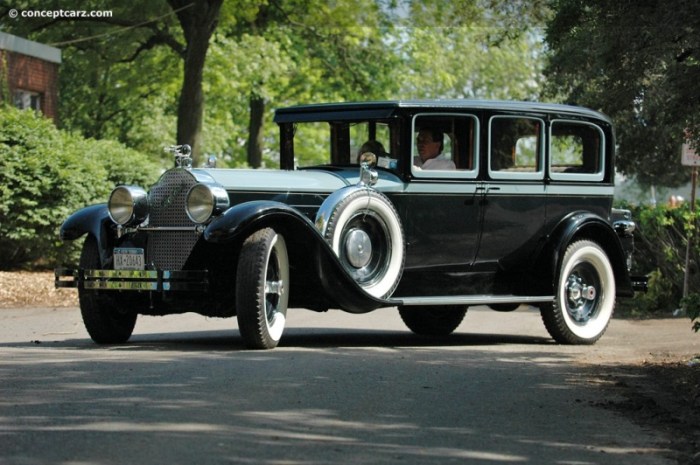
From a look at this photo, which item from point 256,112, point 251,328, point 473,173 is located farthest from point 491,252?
point 256,112

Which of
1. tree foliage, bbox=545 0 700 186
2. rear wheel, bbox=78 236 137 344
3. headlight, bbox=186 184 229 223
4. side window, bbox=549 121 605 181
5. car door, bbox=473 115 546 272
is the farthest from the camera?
side window, bbox=549 121 605 181

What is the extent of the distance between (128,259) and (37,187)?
997 centimetres

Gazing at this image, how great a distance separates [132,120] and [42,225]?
27.8 metres

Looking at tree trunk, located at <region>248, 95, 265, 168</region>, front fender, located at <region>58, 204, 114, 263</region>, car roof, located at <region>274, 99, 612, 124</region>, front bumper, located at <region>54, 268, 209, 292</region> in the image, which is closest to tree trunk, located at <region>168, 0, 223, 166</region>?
tree trunk, located at <region>248, 95, 265, 168</region>

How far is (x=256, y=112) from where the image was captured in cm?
4209

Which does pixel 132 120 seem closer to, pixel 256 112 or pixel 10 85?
pixel 256 112

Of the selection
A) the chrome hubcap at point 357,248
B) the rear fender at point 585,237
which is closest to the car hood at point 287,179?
the chrome hubcap at point 357,248

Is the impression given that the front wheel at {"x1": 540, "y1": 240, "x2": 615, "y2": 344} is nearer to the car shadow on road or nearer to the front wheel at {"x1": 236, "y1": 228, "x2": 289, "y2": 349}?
the car shadow on road

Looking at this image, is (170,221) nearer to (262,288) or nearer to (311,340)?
(262,288)

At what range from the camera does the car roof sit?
12.4 metres

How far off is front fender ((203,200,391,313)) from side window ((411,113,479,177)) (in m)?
1.49

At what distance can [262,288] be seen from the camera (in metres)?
10.4

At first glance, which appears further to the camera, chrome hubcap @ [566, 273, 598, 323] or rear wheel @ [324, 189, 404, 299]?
chrome hubcap @ [566, 273, 598, 323]

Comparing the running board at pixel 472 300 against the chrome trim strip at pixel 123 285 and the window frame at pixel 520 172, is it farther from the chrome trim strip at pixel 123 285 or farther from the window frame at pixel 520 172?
the chrome trim strip at pixel 123 285
